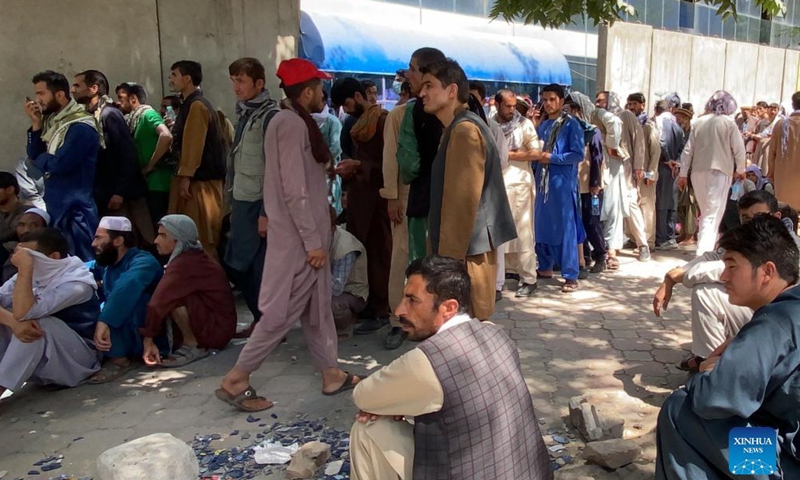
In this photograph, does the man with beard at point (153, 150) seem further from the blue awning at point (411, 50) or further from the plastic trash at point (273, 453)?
the blue awning at point (411, 50)

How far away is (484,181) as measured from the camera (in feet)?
11.7

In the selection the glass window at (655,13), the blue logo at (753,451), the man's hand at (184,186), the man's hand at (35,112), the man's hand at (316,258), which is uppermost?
the glass window at (655,13)

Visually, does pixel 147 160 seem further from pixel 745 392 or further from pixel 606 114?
pixel 745 392

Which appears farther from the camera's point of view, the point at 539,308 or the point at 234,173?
the point at 539,308

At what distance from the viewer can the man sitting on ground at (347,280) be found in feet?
16.6

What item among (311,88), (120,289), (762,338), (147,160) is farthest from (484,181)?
(147,160)

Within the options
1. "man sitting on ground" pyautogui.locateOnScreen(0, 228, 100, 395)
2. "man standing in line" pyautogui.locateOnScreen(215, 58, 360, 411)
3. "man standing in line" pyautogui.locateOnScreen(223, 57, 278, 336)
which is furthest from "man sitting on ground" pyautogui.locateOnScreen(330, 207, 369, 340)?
"man sitting on ground" pyautogui.locateOnScreen(0, 228, 100, 395)

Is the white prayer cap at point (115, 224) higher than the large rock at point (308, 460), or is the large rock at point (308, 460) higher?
the white prayer cap at point (115, 224)

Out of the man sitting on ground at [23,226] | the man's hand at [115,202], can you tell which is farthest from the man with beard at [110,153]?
the man sitting on ground at [23,226]

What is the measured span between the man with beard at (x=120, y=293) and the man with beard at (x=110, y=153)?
1063mm

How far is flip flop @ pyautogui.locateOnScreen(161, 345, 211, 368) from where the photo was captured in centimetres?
462

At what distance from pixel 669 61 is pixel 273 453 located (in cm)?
1539

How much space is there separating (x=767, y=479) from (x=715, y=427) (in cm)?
21

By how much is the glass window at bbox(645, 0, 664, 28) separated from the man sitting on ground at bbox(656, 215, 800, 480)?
58.7ft
